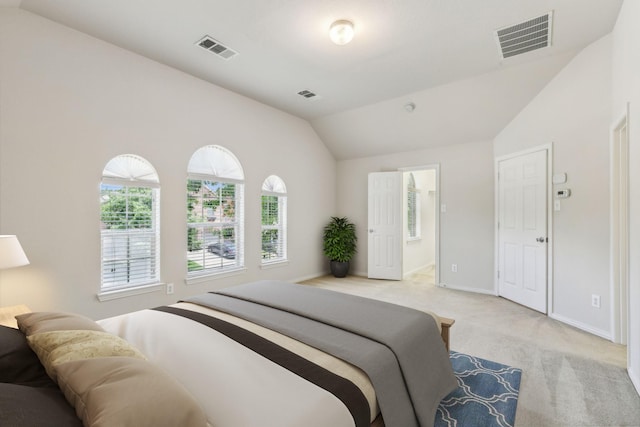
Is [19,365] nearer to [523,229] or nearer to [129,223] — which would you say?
[129,223]

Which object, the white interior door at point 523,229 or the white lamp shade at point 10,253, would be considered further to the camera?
the white interior door at point 523,229

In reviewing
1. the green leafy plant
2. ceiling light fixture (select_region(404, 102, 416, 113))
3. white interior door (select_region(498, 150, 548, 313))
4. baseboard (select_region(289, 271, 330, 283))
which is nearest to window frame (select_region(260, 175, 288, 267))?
baseboard (select_region(289, 271, 330, 283))

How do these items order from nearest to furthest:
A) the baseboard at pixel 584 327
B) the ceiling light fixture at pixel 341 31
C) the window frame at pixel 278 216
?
the ceiling light fixture at pixel 341 31 → the baseboard at pixel 584 327 → the window frame at pixel 278 216

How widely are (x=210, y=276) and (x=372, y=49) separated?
3.38m

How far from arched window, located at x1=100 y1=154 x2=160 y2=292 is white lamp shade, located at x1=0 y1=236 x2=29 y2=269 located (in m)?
0.92

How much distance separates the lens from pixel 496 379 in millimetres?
2312

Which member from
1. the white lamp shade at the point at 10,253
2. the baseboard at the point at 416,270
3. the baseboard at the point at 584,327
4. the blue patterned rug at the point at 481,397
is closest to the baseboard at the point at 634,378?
A: the blue patterned rug at the point at 481,397

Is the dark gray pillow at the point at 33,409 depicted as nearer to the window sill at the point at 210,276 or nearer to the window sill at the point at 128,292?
the window sill at the point at 128,292

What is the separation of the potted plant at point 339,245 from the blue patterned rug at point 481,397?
3356 millimetres

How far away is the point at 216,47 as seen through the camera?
3.23m

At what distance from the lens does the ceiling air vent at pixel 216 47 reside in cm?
309

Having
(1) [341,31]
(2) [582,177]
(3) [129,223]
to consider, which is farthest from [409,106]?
(3) [129,223]

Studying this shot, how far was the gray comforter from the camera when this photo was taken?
56.7 inches

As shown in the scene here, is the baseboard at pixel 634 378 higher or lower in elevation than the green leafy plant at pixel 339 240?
lower
